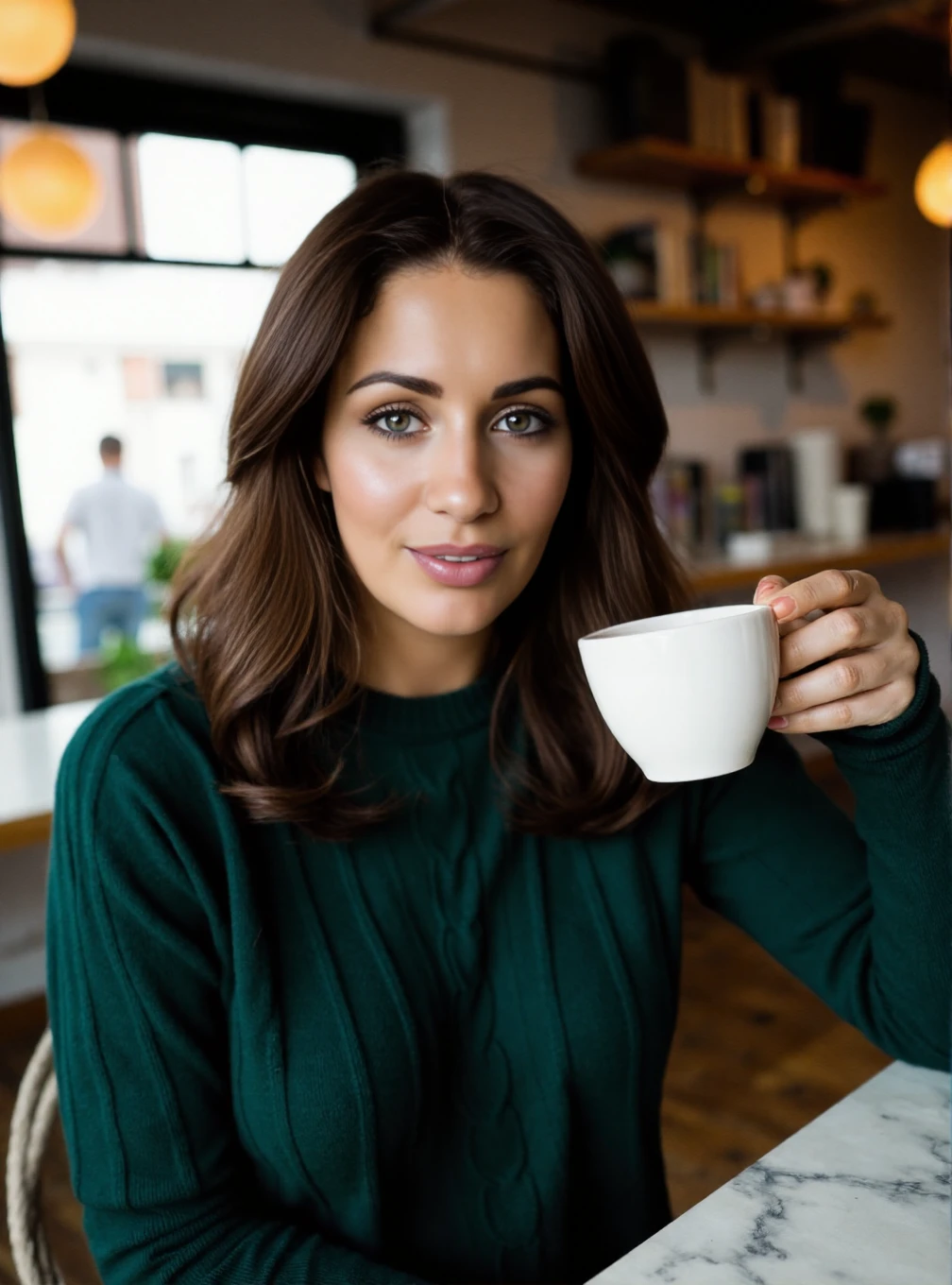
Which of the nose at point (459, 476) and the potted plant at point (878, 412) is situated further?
the potted plant at point (878, 412)

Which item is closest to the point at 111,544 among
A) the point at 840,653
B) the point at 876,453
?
the point at 840,653

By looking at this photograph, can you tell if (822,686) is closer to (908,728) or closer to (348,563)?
(908,728)

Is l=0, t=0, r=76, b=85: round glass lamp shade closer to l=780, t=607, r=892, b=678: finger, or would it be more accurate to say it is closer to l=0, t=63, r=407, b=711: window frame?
l=0, t=63, r=407, b=711: window frame

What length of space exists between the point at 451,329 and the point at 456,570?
187 mm

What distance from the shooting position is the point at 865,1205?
0.60m

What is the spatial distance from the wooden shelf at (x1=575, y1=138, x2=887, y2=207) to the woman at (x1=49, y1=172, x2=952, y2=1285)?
3.21 metres

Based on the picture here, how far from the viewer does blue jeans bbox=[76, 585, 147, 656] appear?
347 centimetres

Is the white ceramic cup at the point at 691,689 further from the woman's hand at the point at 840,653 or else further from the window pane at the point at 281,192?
the window pane at the point at 281,192

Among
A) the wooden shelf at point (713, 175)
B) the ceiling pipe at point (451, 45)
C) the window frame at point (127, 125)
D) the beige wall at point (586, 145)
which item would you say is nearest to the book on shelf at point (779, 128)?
the wooden shelf at point (713, 175)

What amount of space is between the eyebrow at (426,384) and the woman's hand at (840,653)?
282 millimetres

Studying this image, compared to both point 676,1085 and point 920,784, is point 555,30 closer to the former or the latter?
point 676,1085

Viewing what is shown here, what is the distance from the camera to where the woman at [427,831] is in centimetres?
82

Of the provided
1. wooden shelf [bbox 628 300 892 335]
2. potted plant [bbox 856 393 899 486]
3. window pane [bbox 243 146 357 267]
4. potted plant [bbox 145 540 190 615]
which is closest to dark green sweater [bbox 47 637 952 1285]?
potted plant [bbox 145 540 190 615]

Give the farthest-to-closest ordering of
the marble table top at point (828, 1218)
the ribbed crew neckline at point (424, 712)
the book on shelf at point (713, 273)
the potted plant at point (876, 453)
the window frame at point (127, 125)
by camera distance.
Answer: the potted plant at point (876, 453) < the book on shelf at point (713, 273) < the window frame at point (127, 125) < the ribbed crew neckline at point (424, 712) < the marble table top at point (828, 1218)
